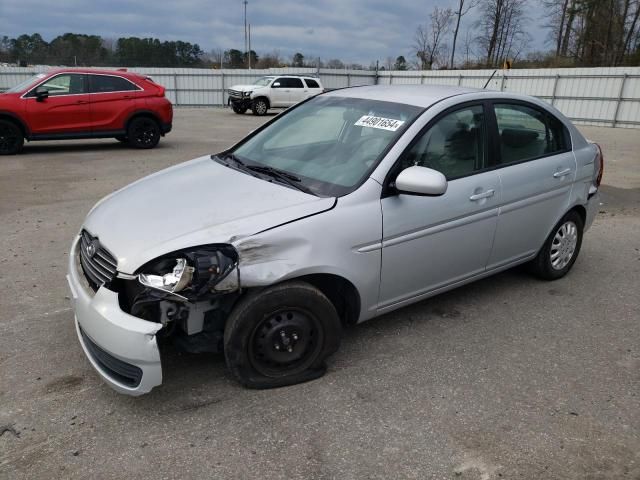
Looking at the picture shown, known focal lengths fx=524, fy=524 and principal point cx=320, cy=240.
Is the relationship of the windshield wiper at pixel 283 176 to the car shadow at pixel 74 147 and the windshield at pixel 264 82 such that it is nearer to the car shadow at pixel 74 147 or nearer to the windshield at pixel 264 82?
the car shadow at pixel 74 147

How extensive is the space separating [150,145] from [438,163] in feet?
32.8

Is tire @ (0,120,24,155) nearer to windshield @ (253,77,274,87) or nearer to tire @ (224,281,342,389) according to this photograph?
tire @ (224,281,342,389)

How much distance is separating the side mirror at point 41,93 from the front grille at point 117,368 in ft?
31.6

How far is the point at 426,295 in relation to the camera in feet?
11.8

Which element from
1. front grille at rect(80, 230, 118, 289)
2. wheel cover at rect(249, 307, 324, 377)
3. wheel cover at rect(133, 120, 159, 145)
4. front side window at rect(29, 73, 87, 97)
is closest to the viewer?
front grille at rect(80, 230, 118, 289)

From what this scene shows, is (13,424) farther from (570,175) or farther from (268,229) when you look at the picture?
(570,175)

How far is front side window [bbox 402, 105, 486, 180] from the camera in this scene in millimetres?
3420

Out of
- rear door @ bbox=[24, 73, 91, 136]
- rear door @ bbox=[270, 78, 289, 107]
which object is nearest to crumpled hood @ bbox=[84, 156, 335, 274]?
rear door @ bbox=[24, 73, 91, 136]

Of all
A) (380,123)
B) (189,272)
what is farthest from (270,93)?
(189,272)

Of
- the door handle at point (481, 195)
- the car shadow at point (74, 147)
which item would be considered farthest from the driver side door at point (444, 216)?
the car shadow at point (74, 147)

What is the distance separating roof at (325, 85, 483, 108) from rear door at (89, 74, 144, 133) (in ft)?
27.8

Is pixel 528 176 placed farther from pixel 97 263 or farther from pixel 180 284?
pixel 97 263

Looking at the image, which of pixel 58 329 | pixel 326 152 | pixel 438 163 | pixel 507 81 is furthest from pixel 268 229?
pixel 507 81

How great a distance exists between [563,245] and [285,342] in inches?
115
